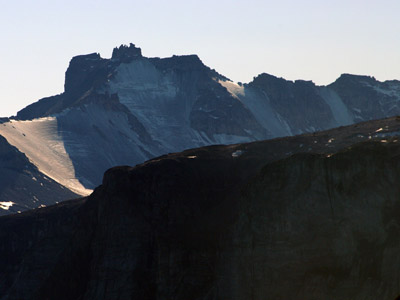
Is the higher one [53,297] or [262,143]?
[262,143]

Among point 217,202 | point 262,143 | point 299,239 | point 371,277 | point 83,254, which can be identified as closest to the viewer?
point 371,277

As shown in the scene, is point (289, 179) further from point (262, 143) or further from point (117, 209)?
point (262, 143)

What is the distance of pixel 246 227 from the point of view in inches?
4936

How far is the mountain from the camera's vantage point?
383 ft

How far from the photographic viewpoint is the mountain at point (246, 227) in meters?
117

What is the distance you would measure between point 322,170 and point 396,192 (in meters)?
9.13

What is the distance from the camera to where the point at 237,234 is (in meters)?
126

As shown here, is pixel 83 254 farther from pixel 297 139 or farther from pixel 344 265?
pixel 344 265

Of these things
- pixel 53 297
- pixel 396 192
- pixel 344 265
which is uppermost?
pixel 396 192

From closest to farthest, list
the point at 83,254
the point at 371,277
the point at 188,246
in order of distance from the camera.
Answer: the point at 371,277
the point at 188,246
the point at 83,254

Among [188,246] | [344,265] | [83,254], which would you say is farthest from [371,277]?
[83,254]

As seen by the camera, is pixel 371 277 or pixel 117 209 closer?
pixel 371 277

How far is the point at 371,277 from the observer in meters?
112

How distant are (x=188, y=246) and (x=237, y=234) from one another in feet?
51.6
